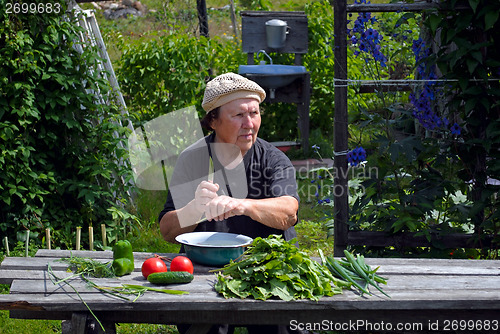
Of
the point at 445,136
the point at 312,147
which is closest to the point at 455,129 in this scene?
the point at 445,136

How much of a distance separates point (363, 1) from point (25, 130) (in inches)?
105

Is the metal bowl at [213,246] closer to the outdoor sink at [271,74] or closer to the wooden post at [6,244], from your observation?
the wooden post at [6,244]

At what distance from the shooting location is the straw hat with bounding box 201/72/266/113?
3.02 meters

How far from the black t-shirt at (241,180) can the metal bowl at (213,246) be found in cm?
30

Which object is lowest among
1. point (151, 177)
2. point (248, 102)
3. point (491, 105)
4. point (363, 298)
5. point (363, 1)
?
point (151, 177)

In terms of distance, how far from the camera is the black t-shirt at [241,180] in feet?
10.2

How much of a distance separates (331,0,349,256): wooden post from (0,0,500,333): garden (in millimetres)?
38

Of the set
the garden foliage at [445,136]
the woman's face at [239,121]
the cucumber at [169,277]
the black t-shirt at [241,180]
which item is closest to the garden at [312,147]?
the garden foliage at [445,136]

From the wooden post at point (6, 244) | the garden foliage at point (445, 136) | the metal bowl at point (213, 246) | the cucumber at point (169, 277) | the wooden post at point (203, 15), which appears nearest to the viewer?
the cucumber at point (169, 277)

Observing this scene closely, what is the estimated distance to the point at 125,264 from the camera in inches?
101

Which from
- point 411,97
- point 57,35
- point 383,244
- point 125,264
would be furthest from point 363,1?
point 125,264

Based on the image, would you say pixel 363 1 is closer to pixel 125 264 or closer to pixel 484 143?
pixel 484 143

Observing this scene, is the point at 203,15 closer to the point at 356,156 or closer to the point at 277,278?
the point at 356,156

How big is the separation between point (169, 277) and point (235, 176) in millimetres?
925
